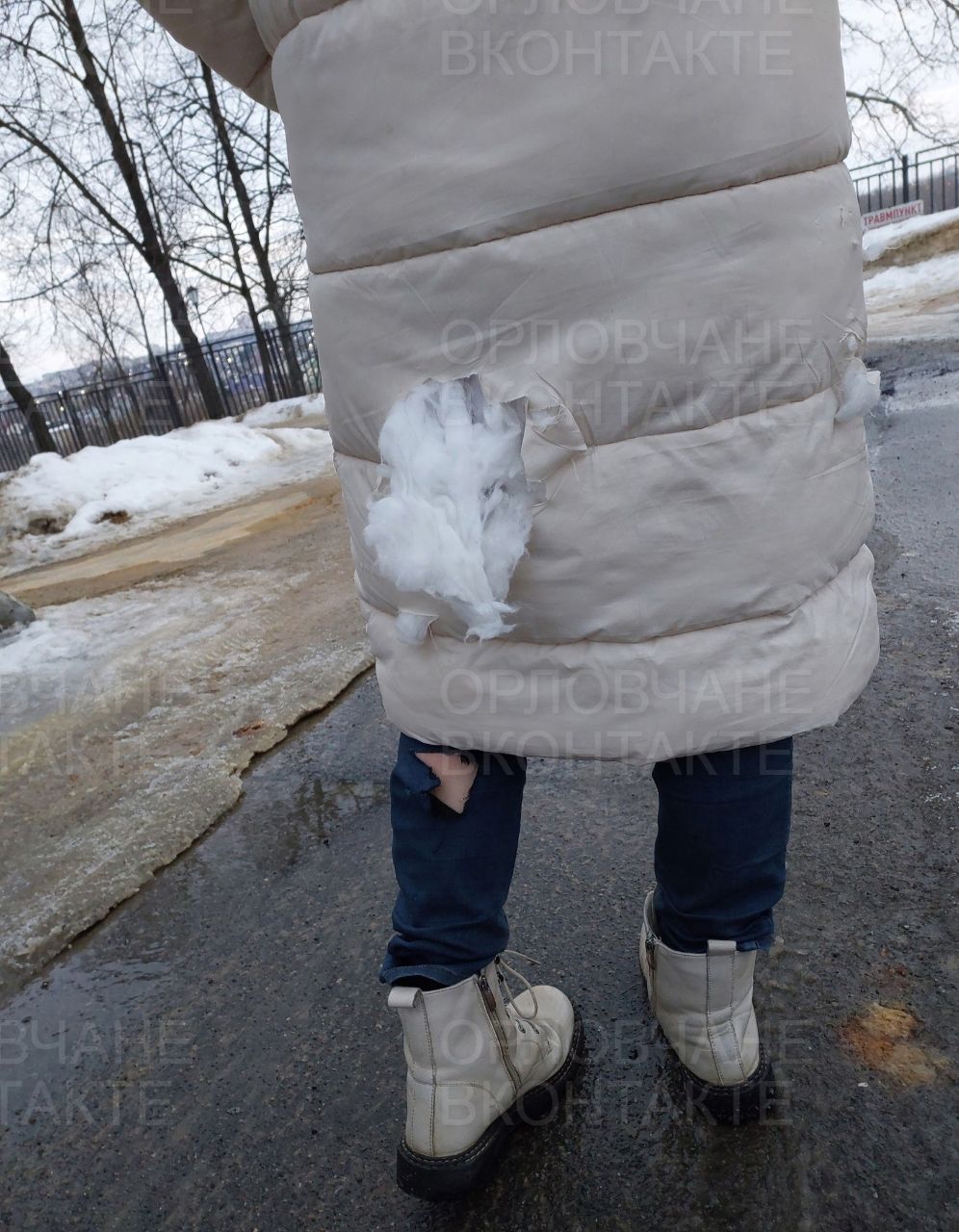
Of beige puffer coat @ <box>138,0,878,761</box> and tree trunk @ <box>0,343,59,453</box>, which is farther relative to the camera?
tree trunk @ <box>0,343,59,453</box>

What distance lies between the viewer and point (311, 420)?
11.8 meters

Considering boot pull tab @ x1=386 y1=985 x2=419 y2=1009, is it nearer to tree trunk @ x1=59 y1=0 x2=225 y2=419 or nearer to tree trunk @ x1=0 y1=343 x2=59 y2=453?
tree trunk @ x1=59 y1=0 x2=225 y2=419

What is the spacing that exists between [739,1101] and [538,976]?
16.6 inches

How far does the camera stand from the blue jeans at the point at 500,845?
3.78 feet

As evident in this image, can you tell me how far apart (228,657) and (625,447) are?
2.47m

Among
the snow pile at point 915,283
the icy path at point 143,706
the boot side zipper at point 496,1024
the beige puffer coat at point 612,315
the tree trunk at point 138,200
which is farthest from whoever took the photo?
the tree trunk at point 138,200

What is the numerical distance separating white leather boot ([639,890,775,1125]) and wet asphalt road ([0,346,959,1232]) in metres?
0.04

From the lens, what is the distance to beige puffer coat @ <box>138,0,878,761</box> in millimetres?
891

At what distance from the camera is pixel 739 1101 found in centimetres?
131

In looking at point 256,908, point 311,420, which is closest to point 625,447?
point 256,908

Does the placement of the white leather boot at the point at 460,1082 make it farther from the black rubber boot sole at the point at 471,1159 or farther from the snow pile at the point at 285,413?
the snow pile at the point at 285,413

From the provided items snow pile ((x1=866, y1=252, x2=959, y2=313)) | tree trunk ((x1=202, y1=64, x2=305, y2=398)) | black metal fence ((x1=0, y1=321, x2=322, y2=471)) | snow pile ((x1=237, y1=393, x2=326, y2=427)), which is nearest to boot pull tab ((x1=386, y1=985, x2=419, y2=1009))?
snow pile ((x1=866, y1=252, x2=959, y2=313))

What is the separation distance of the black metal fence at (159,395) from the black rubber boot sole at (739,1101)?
14983 mm

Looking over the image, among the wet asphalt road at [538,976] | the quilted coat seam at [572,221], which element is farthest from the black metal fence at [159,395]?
the quilted coat seam at [572,221]
